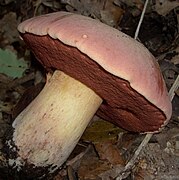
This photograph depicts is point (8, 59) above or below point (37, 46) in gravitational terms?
below

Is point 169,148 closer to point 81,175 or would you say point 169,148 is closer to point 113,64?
point 81,175

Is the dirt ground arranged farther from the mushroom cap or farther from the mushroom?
the mushroom cap

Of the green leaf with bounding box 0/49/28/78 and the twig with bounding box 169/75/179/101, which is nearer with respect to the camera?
the twig with bounding box 169/75/179/101

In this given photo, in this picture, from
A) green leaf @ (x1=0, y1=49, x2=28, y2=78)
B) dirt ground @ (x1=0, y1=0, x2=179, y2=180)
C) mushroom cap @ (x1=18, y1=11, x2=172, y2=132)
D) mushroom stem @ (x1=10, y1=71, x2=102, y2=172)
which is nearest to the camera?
mushroom cap @ (x1=18, y1=11, x2=172, y2=132)

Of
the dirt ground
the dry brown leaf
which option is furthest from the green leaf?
the dry brown leaf

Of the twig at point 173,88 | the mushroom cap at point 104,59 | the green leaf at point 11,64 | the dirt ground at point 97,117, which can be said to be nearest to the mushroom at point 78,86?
the mushroom cap at point 104,59

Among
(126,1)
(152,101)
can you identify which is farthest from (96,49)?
(126,1)
